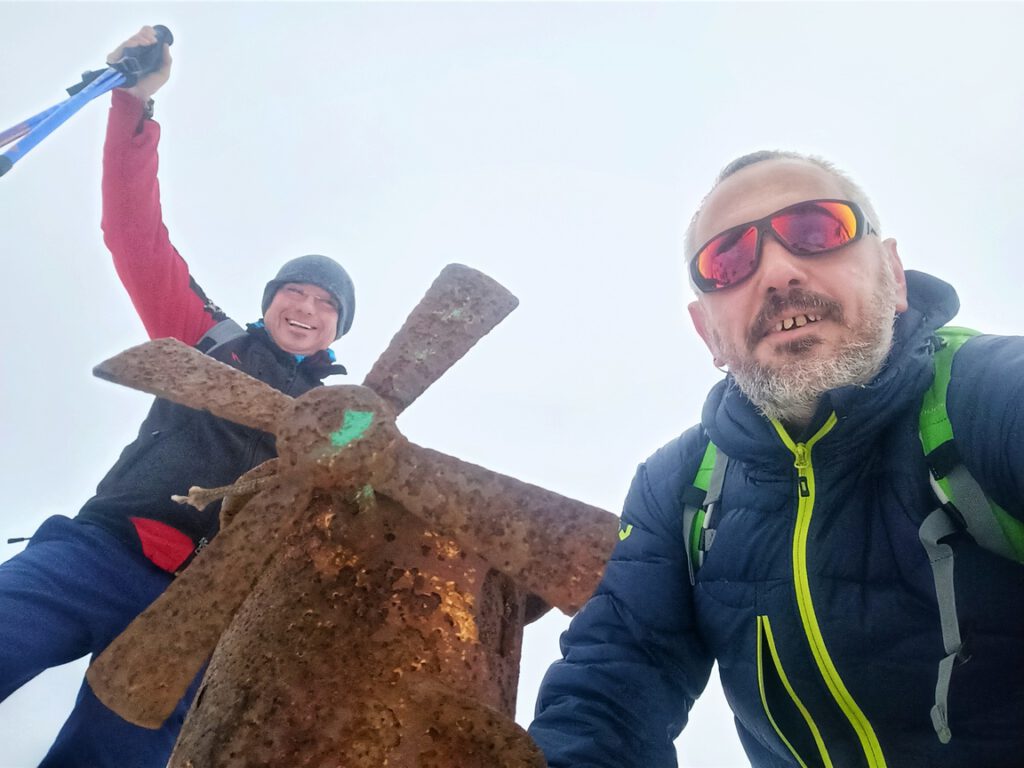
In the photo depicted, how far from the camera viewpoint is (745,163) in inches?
117

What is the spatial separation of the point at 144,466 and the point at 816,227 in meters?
3.32

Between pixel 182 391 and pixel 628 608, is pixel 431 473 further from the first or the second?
pixel 628 608

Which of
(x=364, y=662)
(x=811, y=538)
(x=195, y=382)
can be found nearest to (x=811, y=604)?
(x=811, y=538)

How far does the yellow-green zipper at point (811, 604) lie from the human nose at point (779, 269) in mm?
597

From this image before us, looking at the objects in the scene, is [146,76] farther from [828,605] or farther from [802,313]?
[828,605]

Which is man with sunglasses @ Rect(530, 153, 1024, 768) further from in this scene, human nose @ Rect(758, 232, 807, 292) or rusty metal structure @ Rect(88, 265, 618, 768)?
rusty metal structure @ Rect(88, 265, 618, 768)

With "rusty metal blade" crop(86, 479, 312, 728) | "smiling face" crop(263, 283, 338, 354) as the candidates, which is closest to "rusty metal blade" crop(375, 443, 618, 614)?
"rusty metal blade" crop(86, 479, 312, 728)

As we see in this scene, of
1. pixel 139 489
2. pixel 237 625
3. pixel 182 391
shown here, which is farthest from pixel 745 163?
pixel 139 489

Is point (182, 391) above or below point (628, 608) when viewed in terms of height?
above

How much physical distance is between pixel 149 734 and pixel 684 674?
8.13 feet

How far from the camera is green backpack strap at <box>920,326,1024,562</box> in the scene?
1.65m

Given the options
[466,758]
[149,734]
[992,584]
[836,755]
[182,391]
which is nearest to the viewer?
[466,758]

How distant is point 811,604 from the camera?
6.48 feet

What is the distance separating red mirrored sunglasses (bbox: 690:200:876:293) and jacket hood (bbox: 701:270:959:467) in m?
0.38
